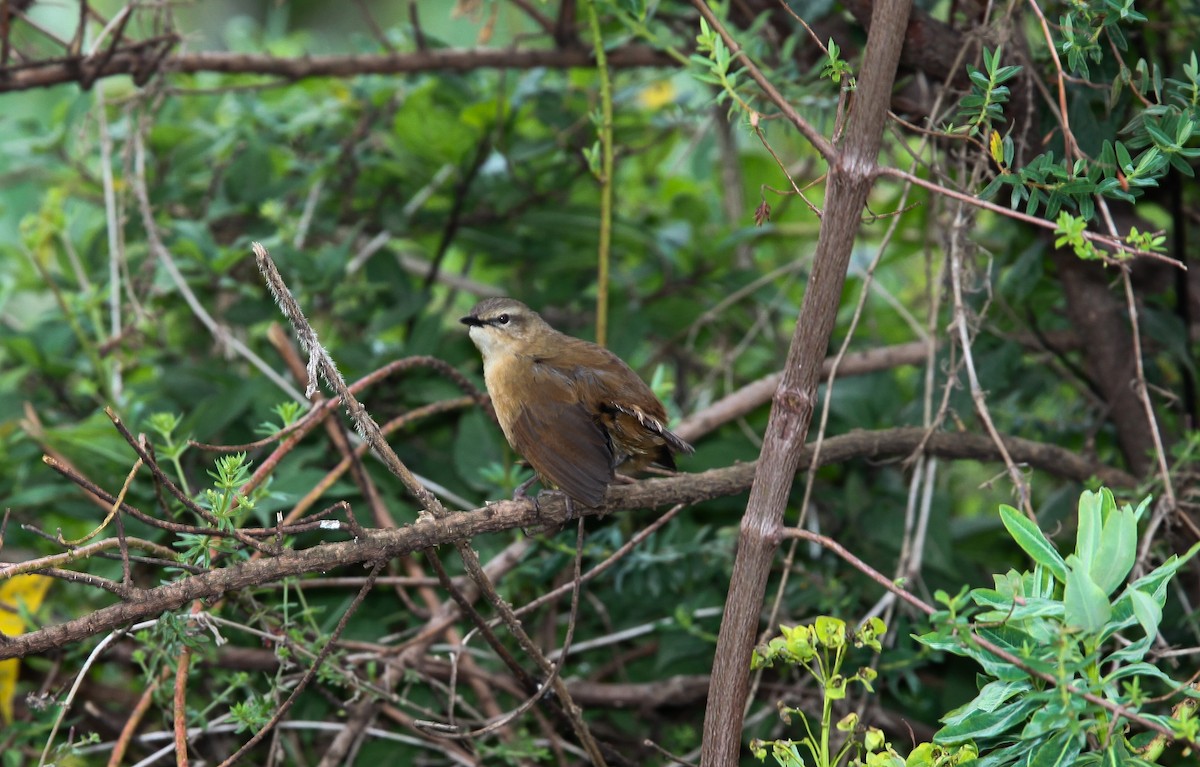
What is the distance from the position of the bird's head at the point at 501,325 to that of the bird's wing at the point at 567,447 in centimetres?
37

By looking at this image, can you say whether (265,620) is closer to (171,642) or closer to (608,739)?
(171,642)

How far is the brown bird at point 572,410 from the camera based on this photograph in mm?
2262

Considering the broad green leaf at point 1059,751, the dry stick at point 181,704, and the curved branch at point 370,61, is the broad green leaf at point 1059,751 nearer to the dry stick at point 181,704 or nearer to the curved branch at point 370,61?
the dry stick at point 181,704

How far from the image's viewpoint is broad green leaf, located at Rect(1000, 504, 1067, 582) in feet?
4.94

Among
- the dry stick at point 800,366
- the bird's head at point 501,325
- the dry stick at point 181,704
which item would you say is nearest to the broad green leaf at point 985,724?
the dry stick at point 800,366

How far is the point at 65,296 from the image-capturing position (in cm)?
308

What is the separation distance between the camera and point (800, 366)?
163 cm

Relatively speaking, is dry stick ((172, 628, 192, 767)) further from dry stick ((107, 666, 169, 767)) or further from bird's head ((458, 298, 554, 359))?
bird's head ((458, 298, 554, 359))

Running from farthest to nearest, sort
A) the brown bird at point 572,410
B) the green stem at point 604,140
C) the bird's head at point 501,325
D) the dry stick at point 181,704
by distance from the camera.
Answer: the bird's head at point 501,325
the green stem at point 604,140
the brown bird at point 572,410
the dry stick at point 181,704

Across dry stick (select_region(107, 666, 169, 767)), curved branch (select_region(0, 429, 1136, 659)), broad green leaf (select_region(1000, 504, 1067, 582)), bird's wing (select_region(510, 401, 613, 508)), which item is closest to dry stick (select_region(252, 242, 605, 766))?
curved branch (select_region(0, 429, 1136, 659))

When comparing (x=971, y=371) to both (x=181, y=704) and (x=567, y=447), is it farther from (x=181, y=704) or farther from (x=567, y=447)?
(x=181, y=704)

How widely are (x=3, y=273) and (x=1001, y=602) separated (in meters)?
3.36

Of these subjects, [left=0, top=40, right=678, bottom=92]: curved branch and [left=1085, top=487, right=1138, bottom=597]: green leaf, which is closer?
[left=1085, top=487, right=1138, bottom=597]: green leaf

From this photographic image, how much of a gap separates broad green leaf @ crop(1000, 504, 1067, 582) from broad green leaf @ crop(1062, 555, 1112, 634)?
80 millimetres
